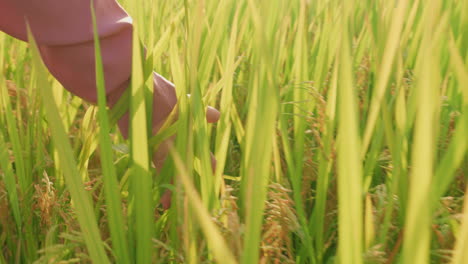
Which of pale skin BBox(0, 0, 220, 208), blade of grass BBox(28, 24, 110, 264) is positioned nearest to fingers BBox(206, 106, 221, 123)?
pale skin BBox(0, 0, 220, 208)

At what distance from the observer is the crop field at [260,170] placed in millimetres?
379

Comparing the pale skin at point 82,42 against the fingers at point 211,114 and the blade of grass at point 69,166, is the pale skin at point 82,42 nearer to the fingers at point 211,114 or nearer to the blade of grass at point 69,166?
the fingers at point 211,114

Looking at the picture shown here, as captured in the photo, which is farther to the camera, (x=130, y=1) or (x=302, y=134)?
(x=130, y=1)

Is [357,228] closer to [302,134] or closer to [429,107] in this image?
[429,107]

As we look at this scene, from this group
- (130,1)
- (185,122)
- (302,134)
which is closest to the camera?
(185,122)

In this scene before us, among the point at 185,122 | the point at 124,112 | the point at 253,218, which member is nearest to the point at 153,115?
the point at 124,112

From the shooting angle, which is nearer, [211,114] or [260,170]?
[260,170]

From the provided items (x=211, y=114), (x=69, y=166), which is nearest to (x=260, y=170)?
(x=69, y=166)

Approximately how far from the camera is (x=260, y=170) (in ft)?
1.28

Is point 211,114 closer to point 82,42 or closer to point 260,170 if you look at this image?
point 82,42

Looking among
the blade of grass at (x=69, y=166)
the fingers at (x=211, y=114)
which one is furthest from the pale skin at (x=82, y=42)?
the blade of grass at (x=69, y=166)

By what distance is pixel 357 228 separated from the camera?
392mm

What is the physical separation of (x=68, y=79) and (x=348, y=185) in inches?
18.1

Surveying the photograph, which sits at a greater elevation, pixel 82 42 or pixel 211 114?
pixel 82 42
